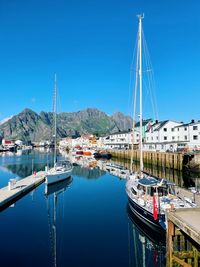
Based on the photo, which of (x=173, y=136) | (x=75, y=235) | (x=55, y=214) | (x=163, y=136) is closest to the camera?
(x=75, y=235)

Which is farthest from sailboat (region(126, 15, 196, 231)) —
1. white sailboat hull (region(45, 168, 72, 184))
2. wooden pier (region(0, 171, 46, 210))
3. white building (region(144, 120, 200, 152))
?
white building (region(144, 120, 200, 152))

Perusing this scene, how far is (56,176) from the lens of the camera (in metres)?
47.2

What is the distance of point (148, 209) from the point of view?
23375mm

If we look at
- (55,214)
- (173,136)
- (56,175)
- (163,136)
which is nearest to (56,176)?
(56,175)

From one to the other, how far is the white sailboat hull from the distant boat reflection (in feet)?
70.8

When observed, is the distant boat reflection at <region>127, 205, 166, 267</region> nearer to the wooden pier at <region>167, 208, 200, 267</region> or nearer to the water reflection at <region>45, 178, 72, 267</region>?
the wooden pier at <region>167, 208, 200, 267</region>

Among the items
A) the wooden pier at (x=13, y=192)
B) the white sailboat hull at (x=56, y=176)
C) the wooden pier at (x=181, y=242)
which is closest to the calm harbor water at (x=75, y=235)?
the wooden pier at (x=13, y=192)

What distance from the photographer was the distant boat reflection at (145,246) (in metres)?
18.7

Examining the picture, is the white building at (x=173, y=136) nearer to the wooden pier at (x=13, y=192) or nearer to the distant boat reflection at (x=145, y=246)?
the wooden pier at (x=13, y=192)

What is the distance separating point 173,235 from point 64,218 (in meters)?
16.0

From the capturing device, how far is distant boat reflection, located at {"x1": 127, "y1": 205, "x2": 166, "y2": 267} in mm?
18703

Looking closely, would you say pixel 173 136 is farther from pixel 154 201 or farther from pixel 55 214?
pixel 154 201

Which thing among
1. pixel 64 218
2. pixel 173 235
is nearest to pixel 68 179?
pixel 64 218

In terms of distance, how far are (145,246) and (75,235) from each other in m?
6.08
